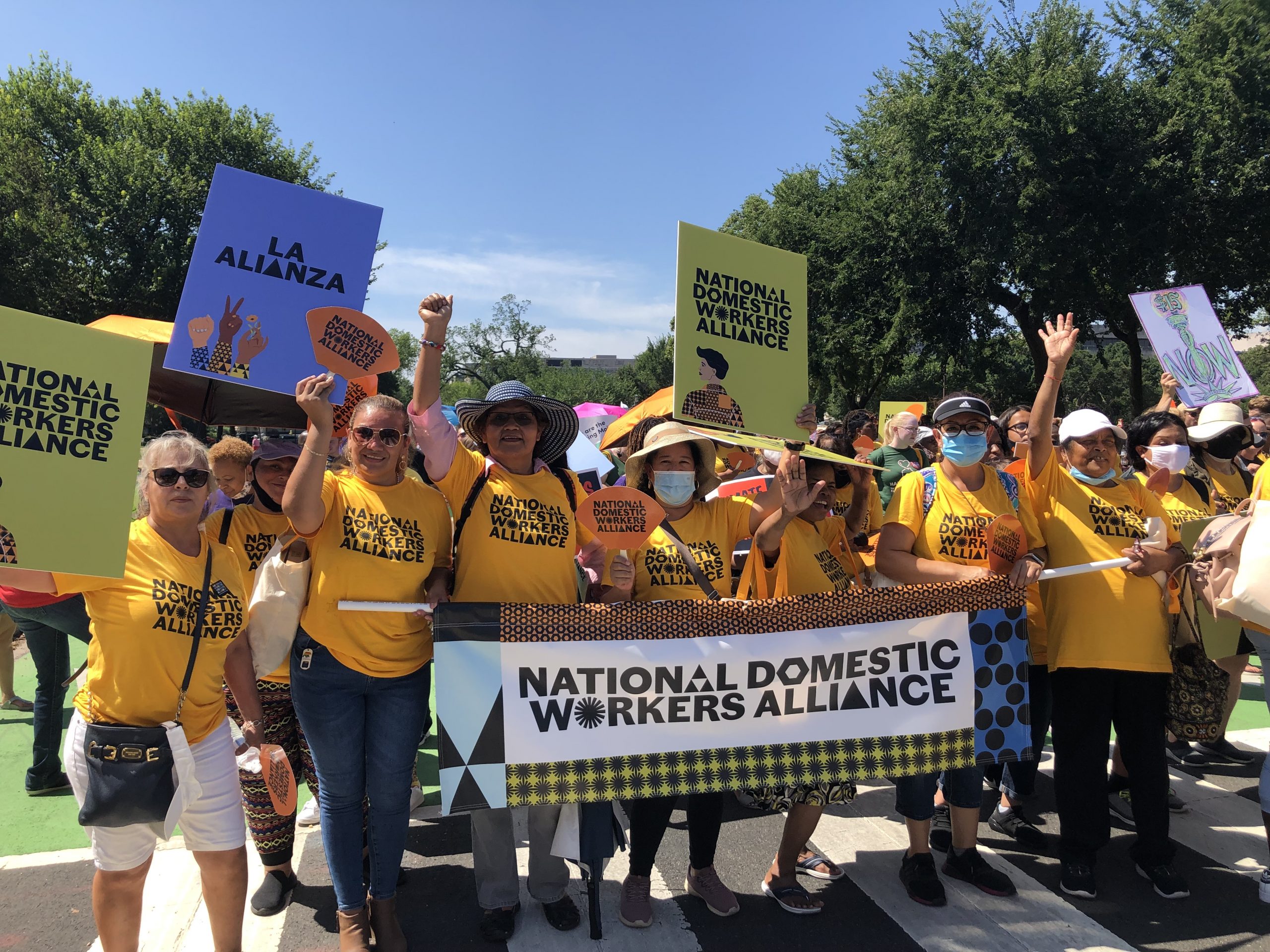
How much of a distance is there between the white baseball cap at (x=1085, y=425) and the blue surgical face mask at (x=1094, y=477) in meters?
0.16

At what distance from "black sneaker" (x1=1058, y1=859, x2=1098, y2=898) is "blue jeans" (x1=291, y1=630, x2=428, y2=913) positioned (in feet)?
9.76

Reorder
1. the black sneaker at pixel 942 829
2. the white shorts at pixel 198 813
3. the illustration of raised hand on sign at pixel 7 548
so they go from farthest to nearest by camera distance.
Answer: the black sneaker at pixel 942 829 < the white shorts at pixel 198 813 < the illustration of raised hand on sign at pixel 7 548

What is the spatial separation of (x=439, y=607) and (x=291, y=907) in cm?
172

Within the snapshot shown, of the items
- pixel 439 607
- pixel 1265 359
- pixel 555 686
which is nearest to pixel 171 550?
pixel 439 607

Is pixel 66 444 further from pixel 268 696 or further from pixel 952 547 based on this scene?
pixel 952 547

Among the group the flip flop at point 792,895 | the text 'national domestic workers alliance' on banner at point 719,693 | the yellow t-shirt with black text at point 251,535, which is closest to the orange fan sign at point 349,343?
the yellow t-shirt with black text at point 251,535

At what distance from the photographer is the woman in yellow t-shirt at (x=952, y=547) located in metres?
3.76

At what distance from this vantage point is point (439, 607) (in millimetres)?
3236

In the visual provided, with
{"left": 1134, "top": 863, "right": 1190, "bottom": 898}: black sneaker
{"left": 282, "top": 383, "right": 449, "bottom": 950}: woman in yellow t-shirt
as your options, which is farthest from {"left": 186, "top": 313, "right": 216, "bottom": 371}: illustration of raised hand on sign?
{"left": 1134, "top": 863, "right": 1190, "bottom": 898}: black sneaker

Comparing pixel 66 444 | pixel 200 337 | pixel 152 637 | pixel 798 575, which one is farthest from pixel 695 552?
pixel 66 444

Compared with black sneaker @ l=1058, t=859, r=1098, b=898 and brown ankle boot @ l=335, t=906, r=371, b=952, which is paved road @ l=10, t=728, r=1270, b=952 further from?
brown ankle boot @ l=335, t=906, r=371, b=952

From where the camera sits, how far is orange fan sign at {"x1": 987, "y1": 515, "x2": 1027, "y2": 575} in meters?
3.71

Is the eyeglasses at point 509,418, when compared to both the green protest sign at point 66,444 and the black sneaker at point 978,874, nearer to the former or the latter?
the green protest sign at point 66,444

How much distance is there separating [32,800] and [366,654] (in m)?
3.11
